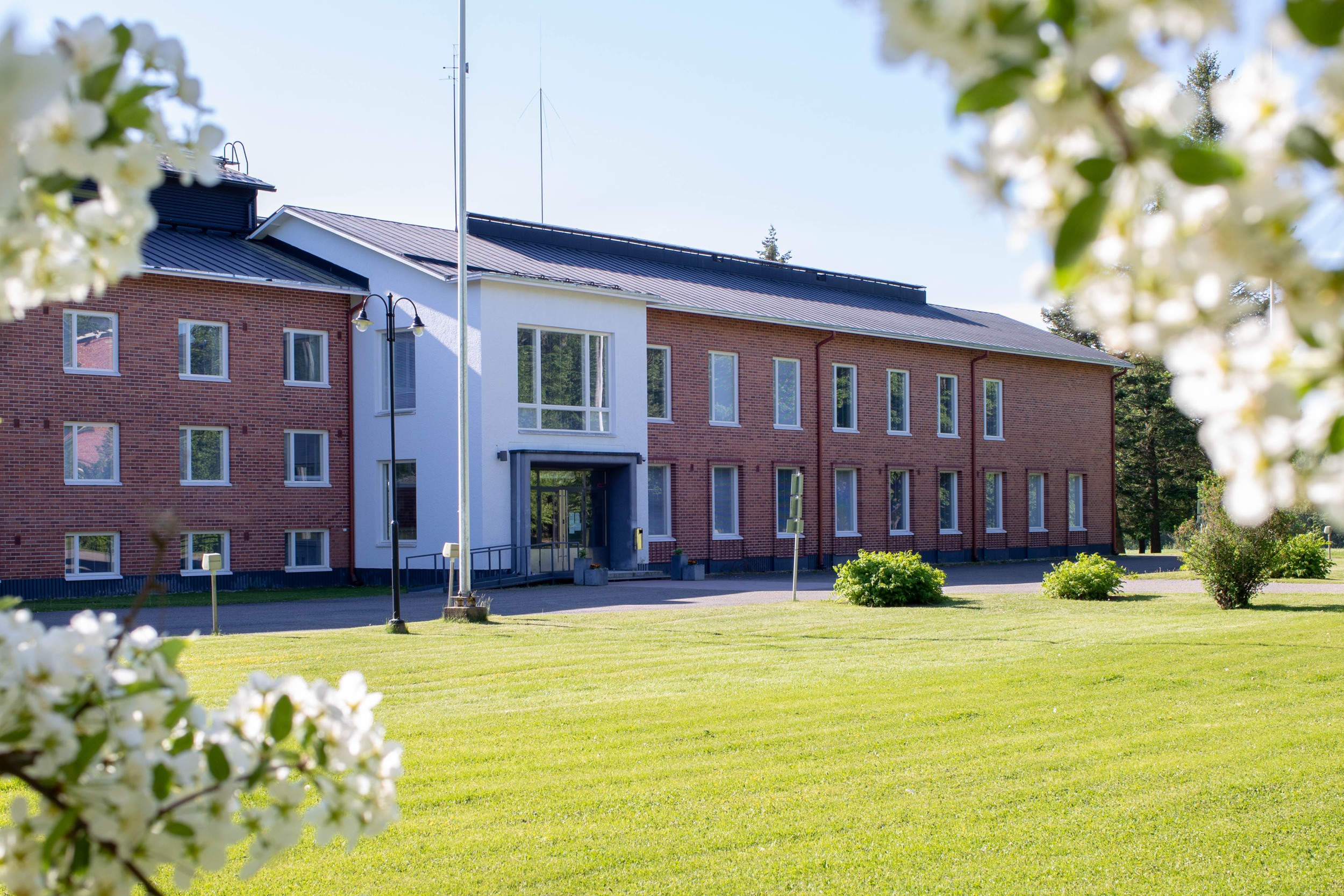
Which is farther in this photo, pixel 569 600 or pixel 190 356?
pixel 190 356

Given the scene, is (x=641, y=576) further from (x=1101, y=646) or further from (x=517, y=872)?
(x=517, y=872)

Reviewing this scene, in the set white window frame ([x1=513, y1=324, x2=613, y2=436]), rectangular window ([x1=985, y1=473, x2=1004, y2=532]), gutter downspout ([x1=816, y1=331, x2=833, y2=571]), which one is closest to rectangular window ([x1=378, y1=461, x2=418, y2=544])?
white window frame ([x1=513, y1=324, x2=613, y2=436])

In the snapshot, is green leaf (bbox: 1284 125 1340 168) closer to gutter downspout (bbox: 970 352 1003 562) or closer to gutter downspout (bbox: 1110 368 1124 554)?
gutter downspout (bbox: 970 352 1003 562)

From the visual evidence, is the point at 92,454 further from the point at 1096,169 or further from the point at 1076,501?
the point at 1076,501

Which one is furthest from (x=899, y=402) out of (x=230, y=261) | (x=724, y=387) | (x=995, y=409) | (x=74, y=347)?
(x=74, y=347)

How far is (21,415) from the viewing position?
82.4 ft

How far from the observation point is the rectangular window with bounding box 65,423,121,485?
85.4ft

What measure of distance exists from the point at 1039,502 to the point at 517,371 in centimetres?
2158

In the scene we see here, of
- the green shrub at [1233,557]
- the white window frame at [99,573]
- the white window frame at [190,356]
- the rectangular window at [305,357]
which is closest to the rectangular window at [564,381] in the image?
the rectangular window at [305,357]

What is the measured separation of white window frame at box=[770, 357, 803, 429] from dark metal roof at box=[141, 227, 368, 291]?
11374 millimetres

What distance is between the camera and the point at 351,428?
30.4m

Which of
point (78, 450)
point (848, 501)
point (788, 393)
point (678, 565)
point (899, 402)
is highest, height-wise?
point (788, 393)

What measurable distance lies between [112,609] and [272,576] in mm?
6782

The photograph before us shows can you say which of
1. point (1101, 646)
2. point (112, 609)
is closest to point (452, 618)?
point (112, 609)
